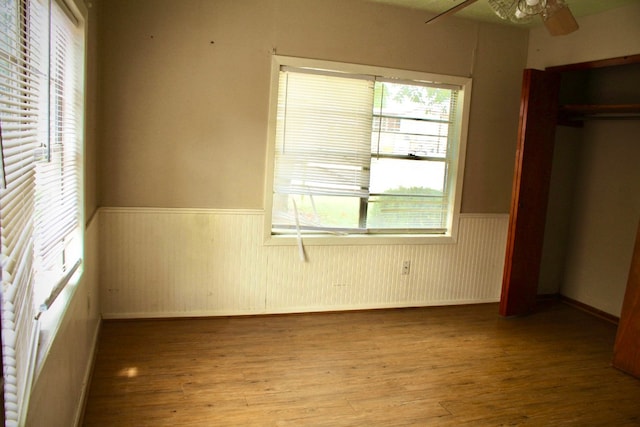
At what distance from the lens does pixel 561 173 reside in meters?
4.88

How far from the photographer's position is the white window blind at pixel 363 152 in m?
3.98

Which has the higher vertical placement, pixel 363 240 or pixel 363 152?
pixel 363 152

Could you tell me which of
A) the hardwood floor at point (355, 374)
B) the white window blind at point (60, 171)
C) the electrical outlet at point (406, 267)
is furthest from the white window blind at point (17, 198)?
the electrical outlet at point (406, 267)

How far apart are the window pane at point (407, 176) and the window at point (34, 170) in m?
2.46

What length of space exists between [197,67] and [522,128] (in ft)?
8.85

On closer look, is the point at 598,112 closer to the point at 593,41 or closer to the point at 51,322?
the point at 593,41

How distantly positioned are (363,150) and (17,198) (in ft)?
10.2

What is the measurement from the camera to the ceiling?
3.73 metres

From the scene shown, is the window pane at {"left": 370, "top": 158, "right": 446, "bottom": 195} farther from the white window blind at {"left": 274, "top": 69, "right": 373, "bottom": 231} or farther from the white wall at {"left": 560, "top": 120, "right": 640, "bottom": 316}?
the white wall at {"left": 560, "top": 120, "right": 640, "bottom": 316}

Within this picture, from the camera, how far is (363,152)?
13.7 ft

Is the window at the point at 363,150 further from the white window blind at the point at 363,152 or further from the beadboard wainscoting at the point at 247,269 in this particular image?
the beadboard wainscoting at the point at 247,269

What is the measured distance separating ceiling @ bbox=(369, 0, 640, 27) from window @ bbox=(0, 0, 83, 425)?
2.59 meters

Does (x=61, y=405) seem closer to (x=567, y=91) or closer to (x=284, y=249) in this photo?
(x=284, y=249)

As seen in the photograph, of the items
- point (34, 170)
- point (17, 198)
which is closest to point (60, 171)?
point (34, 170)
